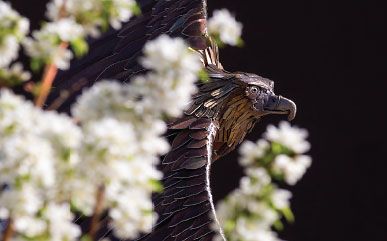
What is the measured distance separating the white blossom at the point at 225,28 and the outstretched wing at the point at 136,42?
999 millimetres

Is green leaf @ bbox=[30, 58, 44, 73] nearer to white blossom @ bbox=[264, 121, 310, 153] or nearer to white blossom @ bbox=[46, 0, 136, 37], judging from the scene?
white blossom @ bbox=[46, 0, 136, 37]

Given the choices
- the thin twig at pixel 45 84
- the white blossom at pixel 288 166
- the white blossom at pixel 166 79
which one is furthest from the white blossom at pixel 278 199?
the thin twig at pixel 45 84

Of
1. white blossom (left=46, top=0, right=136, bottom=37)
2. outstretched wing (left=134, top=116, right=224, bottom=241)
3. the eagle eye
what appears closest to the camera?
white blossom (left=46, top=0, right=136, bottom=37)

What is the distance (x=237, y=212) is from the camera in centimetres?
101

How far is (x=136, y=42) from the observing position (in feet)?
8.39

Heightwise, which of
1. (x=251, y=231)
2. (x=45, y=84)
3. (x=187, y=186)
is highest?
(x=45, y=84)

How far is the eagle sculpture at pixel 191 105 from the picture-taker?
2117 millimetres

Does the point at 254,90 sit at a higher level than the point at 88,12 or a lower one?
lower

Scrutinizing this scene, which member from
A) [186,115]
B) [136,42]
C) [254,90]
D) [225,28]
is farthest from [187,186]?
[225,28]

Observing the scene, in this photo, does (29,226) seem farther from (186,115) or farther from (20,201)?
(186,115)

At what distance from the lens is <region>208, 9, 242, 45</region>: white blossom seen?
4.24 ft

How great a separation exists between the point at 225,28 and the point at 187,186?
87 cm

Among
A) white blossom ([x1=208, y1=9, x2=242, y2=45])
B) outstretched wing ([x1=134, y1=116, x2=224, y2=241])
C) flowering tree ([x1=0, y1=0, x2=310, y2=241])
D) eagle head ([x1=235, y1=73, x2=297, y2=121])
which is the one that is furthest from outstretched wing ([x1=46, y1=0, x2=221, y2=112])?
flowering tree ([x1=0, y1=0, x2=310, y2=241])

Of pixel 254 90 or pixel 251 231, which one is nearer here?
pixel 251 231
